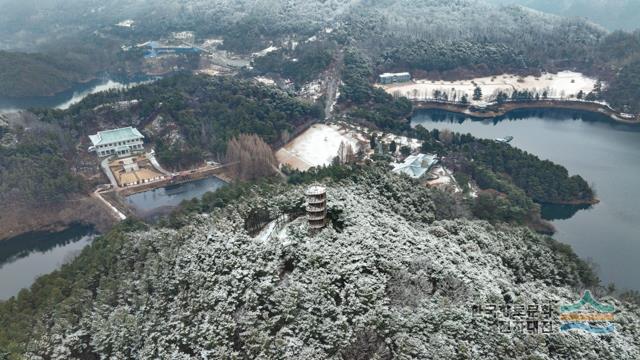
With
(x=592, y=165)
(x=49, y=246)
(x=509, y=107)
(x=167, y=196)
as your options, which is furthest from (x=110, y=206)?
(x=509, y=107)

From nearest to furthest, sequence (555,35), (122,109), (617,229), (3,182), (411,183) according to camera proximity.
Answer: (411,183) < (617,229) < (3,182) < (122,109) < (555,35)

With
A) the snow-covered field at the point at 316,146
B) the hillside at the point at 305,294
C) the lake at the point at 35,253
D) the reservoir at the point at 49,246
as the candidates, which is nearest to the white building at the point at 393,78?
the snow-covered field at the point at 316,146

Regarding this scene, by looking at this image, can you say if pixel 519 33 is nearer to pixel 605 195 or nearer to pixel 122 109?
pixel 605 195

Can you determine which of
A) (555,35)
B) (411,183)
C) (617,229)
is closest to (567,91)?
(555,35)

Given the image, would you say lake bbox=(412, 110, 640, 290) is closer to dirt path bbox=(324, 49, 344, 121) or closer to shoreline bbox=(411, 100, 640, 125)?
shoreline bbox=(411, 100, 640, 125)

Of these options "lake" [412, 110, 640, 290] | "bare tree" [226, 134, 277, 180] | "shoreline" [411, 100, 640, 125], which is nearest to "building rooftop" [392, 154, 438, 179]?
"lake" [412, 110, 640, 290]

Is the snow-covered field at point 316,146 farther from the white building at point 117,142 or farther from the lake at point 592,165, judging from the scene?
the white building at point 117,142
